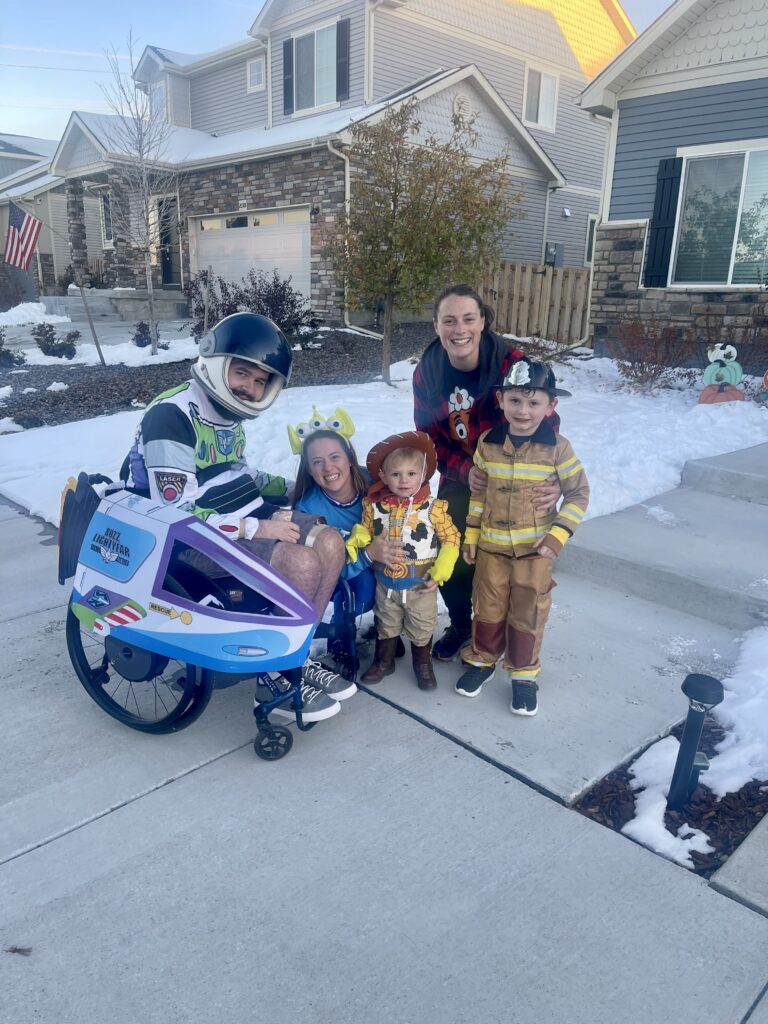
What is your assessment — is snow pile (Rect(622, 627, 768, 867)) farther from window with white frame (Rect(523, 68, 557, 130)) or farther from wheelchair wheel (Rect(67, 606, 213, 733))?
window with white frame (Rect(523, 68, 557, 130))

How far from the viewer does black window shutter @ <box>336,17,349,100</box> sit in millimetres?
16703

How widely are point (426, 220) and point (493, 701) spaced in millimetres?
8060

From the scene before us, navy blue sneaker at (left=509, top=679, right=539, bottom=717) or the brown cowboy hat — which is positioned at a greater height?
the brown cowboy hat

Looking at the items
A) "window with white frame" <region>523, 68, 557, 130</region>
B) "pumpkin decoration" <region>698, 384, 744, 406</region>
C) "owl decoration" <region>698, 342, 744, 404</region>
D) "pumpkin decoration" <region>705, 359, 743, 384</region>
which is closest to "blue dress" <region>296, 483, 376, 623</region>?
"pumpkin decoration" <region>698, 384, 744, 406</region>

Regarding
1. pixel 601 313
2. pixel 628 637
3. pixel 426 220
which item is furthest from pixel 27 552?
pixel 601 313

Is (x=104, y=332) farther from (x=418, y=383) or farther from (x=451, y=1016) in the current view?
(x=451, y=1016)

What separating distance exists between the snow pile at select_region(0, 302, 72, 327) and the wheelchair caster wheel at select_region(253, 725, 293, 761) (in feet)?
57.1

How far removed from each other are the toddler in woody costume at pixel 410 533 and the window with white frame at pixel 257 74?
19.3 m

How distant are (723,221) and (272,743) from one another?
1110 centimetres

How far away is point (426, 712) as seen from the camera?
3107 mm

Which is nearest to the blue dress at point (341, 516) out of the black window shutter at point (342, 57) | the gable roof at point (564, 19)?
the black window shutter at point (342, 57)

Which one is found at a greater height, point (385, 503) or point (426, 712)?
point (385, 503)

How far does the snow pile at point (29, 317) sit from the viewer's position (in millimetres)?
17969

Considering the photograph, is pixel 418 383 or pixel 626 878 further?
pixel 418 383
